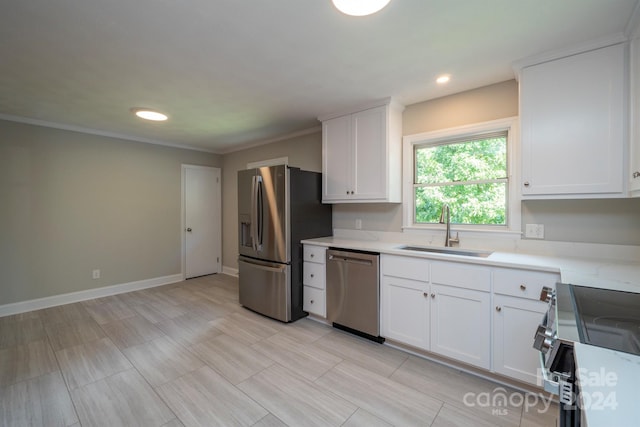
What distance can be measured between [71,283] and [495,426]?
4.91m

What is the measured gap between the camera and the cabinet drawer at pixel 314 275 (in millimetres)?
2984

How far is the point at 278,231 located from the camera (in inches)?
121

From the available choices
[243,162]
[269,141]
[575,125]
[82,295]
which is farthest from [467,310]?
[82,295]

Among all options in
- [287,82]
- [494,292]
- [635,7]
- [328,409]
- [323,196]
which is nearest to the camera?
[635,7]

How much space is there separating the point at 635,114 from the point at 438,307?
1.74 m

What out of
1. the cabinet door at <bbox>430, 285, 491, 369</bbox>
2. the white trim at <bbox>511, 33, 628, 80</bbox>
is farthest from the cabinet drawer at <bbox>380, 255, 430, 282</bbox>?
the white trim at <bbox>511, 33, 628, 80</bbox>

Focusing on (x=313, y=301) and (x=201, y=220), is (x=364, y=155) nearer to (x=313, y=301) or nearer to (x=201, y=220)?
(x=313, y=301)

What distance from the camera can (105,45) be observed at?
1814 millimetres

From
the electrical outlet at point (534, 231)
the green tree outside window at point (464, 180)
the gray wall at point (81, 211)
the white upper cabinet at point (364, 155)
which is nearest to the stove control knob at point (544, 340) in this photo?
the electrical outlet at point (534, 231)

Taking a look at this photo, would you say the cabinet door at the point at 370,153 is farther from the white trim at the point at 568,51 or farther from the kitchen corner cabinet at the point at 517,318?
the kitchen corner cabinet at the point at 517,318

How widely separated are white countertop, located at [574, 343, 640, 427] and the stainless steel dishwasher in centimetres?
182

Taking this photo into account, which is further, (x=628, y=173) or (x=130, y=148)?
(x=130, y=148)

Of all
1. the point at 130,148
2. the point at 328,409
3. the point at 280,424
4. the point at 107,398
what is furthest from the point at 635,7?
the point at 130,148

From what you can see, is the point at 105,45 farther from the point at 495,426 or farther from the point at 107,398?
the point at 495,426
